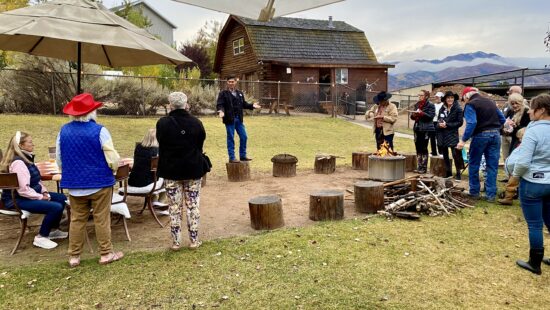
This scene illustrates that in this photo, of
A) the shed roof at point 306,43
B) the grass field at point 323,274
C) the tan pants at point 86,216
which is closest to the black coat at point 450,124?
the grass field at point 323,274

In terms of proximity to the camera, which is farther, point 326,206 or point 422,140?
point 422,140

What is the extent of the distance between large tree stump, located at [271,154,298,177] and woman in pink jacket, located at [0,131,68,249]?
16.1 feet

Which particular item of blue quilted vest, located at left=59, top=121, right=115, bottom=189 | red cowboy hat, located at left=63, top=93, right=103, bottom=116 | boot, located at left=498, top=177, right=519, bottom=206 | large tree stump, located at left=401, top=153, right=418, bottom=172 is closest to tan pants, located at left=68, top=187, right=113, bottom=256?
blue quilted vest, located at left=59, top=121, right=115, bottom=189

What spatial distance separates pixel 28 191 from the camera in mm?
4777

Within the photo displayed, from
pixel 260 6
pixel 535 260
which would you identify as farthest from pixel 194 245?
pixel 535 260

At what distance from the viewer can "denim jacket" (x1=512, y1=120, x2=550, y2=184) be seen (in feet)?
13.1

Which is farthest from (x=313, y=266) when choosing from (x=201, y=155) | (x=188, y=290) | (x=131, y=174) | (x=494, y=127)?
(x=494, y=127)

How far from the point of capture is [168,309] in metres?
3.57

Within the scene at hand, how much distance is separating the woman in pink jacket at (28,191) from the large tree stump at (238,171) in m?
4.12

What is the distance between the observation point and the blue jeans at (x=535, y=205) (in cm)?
405

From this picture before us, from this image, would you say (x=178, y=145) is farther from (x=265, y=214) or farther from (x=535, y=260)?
(x=535, y=260)

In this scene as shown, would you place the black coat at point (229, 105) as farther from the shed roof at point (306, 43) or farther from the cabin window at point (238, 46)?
the cabin window at point (238, 46)

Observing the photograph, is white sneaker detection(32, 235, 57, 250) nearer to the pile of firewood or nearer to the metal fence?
the pile of firewood

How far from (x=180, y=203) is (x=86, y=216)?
3.41 ft
